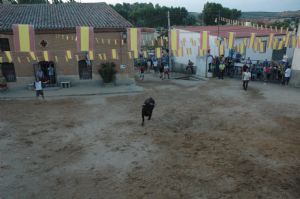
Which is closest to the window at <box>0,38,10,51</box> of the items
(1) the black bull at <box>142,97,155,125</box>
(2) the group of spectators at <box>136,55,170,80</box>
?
(2) the group of spectators at <box>136,55,170,80</box>

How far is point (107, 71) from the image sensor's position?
20859mm

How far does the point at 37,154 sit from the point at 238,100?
1128cm

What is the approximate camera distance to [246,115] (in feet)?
44.2

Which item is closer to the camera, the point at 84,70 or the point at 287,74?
the point at 287,74

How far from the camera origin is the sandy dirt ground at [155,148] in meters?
7.49

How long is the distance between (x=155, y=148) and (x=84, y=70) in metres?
13.2

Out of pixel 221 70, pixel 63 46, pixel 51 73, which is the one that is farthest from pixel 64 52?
pixel 221 70

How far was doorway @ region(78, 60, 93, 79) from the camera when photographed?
69.9ft

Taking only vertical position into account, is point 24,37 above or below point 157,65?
above

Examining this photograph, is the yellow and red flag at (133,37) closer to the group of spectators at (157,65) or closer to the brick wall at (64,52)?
the brick wall at (64,52)

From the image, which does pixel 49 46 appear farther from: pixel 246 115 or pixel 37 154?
pixel 246 115

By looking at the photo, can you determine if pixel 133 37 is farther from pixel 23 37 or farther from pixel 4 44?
pixel 4 44

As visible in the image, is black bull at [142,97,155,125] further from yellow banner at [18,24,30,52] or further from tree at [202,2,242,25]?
tree at [202,2,242,25]

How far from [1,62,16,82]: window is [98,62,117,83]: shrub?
244 inches
